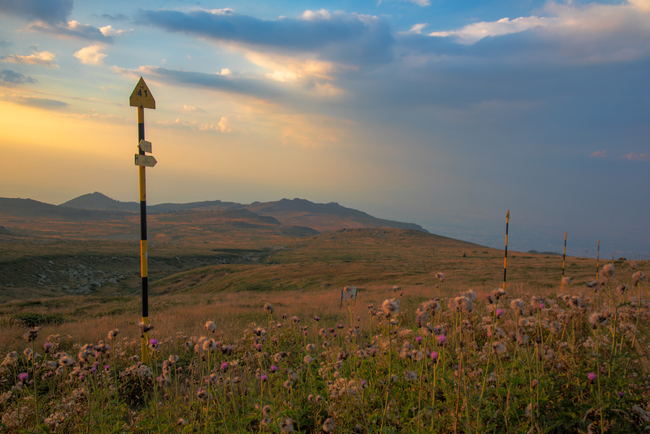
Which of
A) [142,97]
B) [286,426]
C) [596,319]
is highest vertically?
[142,97]

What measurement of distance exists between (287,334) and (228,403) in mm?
3682

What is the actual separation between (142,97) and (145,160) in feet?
4.56

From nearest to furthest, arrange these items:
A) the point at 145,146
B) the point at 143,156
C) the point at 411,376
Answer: the point at 411,376 < the point at 143,156 < the point at 145,146

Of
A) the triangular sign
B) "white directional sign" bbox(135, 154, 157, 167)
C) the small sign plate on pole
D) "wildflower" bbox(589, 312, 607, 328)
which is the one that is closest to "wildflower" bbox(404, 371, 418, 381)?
"wildflower" bbox(589, 312, 607, 328)

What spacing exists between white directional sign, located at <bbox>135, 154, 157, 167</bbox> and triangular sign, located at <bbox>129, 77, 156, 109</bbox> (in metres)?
1.11

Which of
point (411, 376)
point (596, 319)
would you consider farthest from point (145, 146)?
point (596, 319)

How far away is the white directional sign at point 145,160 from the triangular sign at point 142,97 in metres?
1.11

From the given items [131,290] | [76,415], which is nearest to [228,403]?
[76,415]

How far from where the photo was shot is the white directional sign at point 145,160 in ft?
21.8

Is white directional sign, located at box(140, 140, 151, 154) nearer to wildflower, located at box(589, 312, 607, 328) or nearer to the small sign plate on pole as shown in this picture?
the small sign plate on pole

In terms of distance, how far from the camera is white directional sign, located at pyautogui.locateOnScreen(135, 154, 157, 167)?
6.65 m

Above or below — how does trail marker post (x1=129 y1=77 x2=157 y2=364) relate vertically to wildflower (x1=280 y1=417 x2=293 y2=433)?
above

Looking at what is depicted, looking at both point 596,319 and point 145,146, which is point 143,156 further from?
point 596,319

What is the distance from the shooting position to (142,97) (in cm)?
695
